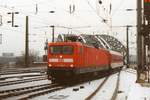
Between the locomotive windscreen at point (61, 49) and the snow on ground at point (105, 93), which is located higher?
the locomotive windscreen at point (61, 49)

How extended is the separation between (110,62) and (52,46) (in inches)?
768

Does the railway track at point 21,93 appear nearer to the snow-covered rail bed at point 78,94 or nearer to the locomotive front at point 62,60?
the snow-covered rail bed at point 78,94

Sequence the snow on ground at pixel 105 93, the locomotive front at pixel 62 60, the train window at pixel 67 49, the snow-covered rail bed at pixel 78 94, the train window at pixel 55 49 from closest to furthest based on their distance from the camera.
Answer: the snow-covered rail bed at pixel 78 94 < the snow on ground at pixel 105 93 < the locomotive front at pixel 62 60 < the train window at pixel 67 49 < the train window at pixel 55 49

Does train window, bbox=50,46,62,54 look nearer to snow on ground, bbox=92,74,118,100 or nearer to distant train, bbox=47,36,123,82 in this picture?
distant train, bbox=47,36,123,82

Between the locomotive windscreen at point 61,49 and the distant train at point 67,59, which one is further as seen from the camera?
the locomotive windscreen at point 61,49

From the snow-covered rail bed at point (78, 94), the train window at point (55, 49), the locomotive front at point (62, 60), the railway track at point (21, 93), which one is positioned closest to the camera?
the railway track at point (21, 93)

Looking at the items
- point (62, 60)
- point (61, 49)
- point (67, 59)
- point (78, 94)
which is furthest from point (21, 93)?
point (61, 49)

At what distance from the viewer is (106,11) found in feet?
125

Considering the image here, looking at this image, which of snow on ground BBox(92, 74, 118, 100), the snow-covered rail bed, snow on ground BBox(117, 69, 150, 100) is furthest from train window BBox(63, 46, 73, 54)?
snow on ground BBox(117, 69, 150, 100)

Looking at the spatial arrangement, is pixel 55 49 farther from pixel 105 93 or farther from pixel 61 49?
pixel 105 93

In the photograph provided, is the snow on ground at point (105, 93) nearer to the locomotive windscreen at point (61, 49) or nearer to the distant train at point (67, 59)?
the distant train at point (67, 59)

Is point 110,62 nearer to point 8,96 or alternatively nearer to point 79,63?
point 79,63

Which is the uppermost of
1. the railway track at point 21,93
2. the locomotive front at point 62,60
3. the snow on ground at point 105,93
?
the locomotive front at point 62,60

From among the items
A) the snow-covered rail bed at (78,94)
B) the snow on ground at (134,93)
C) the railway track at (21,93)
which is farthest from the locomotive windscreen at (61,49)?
the railway track at (21,93)
